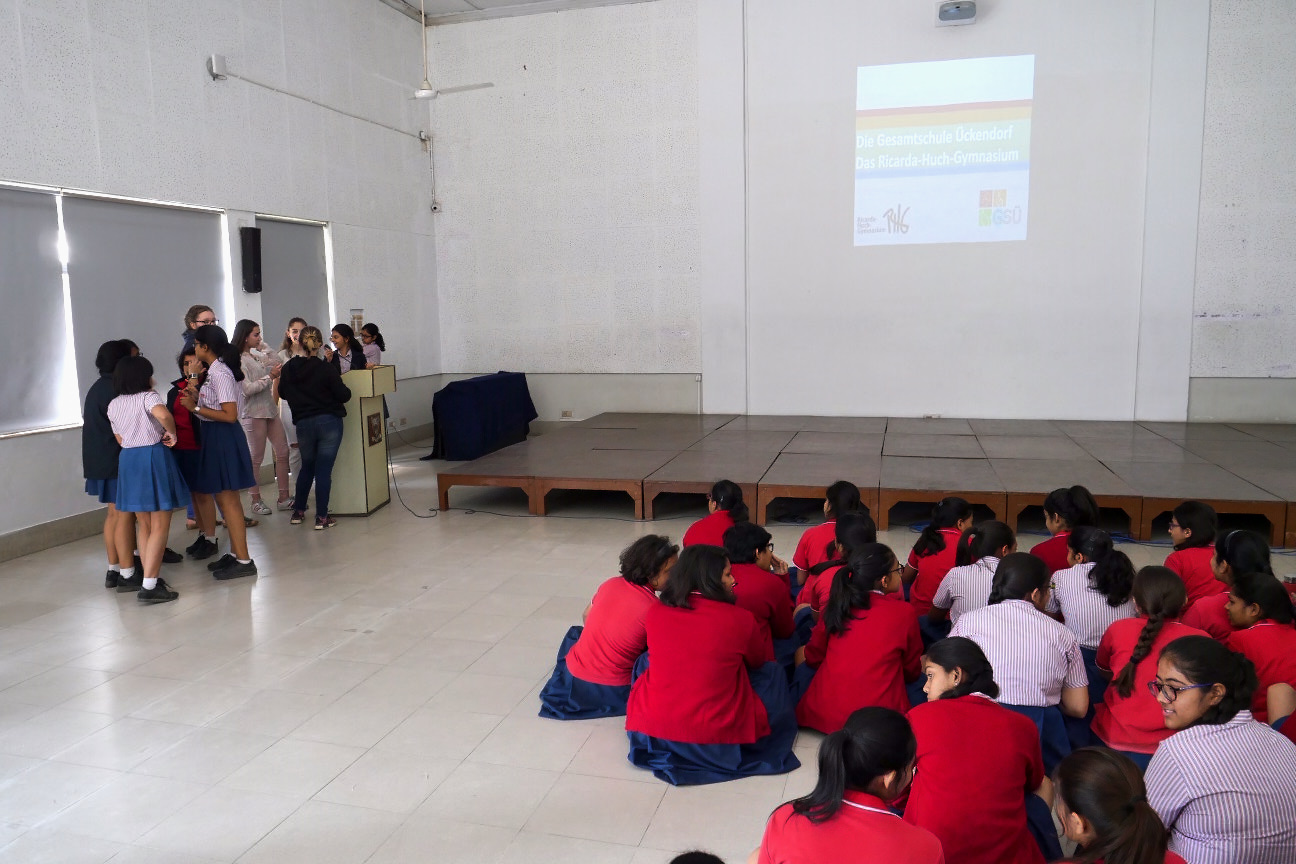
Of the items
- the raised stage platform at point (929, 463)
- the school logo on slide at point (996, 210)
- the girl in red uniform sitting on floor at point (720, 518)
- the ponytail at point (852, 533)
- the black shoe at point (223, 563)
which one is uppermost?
the school logo on slide at point (996, 210)

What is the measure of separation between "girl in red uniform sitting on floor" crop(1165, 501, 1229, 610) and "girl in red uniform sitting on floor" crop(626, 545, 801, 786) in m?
1.68

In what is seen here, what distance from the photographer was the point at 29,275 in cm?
567

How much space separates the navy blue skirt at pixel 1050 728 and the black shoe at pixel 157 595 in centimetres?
409

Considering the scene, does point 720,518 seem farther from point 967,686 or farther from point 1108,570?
point 967,686

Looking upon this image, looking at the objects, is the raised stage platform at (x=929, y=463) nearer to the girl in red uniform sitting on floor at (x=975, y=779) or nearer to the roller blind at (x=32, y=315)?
the roller blind at (x=32, y=315)

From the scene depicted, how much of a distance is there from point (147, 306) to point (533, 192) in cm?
464

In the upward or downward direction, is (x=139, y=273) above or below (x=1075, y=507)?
above

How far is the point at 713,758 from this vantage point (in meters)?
2.86

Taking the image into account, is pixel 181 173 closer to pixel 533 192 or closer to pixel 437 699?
pixel 533 192

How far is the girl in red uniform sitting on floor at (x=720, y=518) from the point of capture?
4.14 meters

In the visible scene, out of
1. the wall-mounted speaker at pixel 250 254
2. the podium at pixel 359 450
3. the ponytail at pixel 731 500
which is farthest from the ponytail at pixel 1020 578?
the wall-mounted speaker at pixel 250 254

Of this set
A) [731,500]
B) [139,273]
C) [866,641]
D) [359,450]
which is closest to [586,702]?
[866,641]

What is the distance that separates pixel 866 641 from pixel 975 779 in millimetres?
929

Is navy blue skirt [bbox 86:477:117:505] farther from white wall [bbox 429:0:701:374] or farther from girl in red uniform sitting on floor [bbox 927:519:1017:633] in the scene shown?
white wall [bbox 429:0:701:374]
